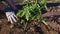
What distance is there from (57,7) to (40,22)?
2.36 feet

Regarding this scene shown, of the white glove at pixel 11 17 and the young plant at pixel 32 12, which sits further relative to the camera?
the white glove at pixel 11 17

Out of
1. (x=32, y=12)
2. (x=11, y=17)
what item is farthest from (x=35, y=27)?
(x=11, y=17)

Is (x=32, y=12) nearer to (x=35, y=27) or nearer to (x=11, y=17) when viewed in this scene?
(x=35, y=27)

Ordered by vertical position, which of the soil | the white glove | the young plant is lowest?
the soil

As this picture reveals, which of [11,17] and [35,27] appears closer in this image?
[35,27]

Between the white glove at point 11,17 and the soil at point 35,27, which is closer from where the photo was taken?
the soil at point 35,27

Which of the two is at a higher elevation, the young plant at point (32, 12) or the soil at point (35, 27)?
the young plant at point (32, 12)

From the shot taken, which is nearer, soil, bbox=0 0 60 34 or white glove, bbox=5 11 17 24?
soil, bbox=0 0 60 34

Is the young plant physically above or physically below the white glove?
above

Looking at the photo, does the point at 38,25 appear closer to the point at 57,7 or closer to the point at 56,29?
the point at 56,29

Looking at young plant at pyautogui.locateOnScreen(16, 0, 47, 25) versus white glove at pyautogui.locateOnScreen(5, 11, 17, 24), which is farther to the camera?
white glove at pyautogui.locateOnScreen(5, 11, 17, 24)

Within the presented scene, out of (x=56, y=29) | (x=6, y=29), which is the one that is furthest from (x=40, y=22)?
(x=6, y=29)

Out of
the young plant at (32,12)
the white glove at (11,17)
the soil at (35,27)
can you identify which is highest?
the young plant at (32,12)

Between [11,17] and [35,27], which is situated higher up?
[11,17]
